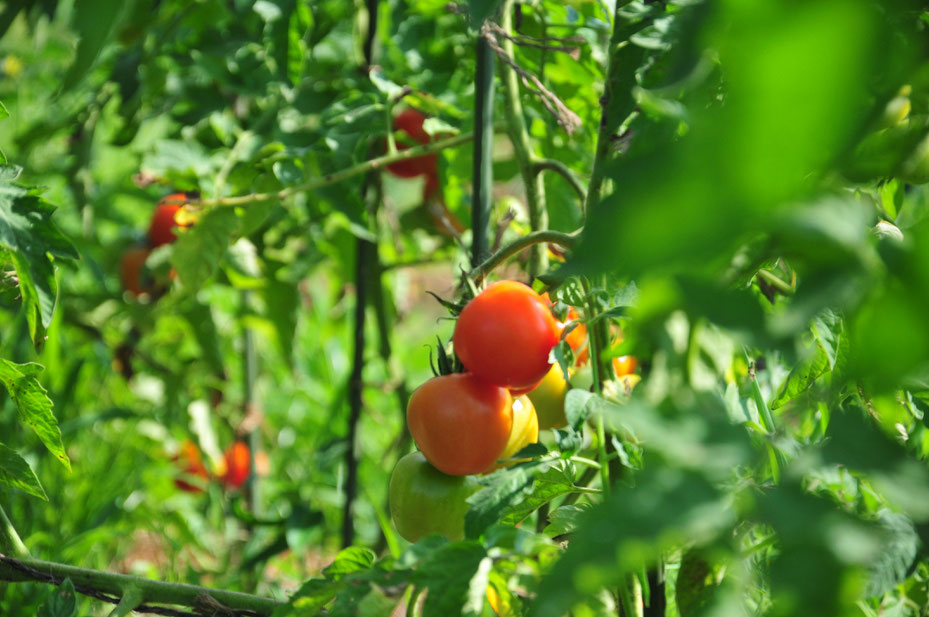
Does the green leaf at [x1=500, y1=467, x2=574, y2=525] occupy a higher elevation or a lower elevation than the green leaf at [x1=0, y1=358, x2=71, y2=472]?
lower

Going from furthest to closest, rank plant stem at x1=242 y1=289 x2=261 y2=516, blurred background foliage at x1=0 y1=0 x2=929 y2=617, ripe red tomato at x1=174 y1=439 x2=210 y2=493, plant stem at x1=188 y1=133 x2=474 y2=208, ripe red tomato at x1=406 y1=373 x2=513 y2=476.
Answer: ripe red tomato at x1=174 y1=439 x2=210 y2=493 < plant stem at x1=242 y1=289 x2=261 y2=516 < plant stem at x1=188 y1=133 x2=474 y2=208 < ripe red tomato at x1=406 y1=373 x2=513 y2=476 < blurred background foliage at x1=0 y1=0 x2=929 y2=617

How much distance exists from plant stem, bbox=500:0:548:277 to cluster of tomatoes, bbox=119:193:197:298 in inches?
24.3

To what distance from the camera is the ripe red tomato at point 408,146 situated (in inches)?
40.8

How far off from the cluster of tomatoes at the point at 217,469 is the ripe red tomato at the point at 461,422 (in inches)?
35.8

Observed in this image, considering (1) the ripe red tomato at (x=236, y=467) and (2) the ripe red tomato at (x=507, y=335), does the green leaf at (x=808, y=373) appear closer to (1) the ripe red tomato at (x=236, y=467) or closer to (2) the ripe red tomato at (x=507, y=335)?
(2) the ripe red tomato at (x=507, y=335)

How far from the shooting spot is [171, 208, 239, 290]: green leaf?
0.83m

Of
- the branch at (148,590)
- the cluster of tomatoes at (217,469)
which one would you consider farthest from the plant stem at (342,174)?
the cluster of tomatoes at (217,469)

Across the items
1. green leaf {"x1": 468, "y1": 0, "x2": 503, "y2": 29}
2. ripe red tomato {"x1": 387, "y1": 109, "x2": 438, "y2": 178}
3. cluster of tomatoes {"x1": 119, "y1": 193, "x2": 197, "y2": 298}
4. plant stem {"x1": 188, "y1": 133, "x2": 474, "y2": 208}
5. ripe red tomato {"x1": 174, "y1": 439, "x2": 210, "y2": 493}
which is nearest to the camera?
green leaf {"x1": 468, "y1": 0, "x2": 503, "y2": 29}

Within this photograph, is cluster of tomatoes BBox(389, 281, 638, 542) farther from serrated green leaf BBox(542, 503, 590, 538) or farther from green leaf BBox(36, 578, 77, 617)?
green leaf BBox(36, 578, 77, 617)

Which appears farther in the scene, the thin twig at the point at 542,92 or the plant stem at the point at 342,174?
the plant stem at the point at 342,174

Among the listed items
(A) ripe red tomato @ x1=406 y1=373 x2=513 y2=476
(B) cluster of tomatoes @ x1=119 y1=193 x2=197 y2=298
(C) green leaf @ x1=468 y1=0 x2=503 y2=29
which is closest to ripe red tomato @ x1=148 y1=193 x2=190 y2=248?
(B) cluster of tomatoes @ x1=119 y1=193 x2=197 y2=298

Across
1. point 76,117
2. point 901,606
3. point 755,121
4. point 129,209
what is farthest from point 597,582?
point 129,209

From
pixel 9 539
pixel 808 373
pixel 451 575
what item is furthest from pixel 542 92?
pixel 9 539

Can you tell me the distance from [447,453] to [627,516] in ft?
1.17
